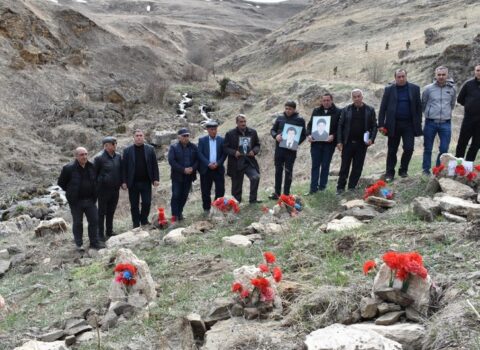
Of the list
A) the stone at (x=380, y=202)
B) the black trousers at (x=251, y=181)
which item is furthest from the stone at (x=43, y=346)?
the black trousers at (x=251, y=181)

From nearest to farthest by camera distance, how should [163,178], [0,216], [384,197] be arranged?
1. [384,197]
2. [0,216]
3. [163,178]

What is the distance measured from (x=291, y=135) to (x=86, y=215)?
3.98 m

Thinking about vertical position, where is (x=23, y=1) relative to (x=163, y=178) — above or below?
above

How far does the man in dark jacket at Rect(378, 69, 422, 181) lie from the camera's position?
8367 millimetres

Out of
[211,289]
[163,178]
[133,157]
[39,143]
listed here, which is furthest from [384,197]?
[39,143]

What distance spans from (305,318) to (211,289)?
1.54 meters

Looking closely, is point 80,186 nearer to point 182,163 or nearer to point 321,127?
point 182,163

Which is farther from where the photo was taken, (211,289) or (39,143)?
(39,143)

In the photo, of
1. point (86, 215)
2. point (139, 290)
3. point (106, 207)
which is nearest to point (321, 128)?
point (106, 207)

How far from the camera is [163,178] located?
17.8 meters

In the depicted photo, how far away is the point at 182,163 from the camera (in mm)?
9211

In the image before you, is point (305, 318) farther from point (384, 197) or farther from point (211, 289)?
point (384, 197)

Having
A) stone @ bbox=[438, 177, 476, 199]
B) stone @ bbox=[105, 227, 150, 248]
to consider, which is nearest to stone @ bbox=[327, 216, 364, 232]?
stone @ bbox=[438, 177, 476, 199]

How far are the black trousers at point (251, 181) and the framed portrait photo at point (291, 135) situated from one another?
0.78 m
